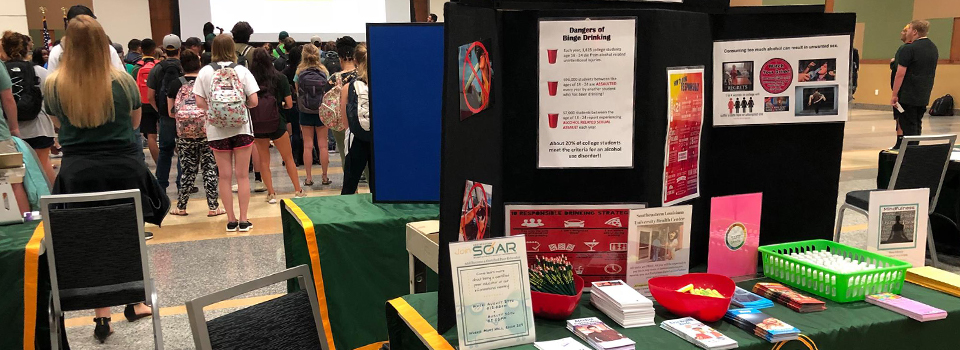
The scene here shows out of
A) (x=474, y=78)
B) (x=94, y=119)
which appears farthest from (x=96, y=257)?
(x=474, y=78)

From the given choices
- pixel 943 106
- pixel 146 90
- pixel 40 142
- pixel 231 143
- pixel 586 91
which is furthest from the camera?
pixel 943 106

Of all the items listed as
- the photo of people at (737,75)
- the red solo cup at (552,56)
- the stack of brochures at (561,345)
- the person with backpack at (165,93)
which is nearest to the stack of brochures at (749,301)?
the stack of brochures at (561,345)

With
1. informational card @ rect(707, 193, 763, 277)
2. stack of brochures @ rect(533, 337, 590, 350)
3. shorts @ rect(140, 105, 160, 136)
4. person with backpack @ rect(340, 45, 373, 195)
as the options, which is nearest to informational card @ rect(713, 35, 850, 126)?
informational card @ rect(707, 193, 763, 277)

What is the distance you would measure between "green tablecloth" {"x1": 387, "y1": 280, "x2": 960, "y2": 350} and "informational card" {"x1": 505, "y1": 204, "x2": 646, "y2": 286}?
0.33ft

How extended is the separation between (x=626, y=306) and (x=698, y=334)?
0.17 m

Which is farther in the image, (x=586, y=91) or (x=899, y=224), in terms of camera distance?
(x=899, y=224)

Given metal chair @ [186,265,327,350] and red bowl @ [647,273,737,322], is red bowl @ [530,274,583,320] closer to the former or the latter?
red bowl @ [647,273,737,322]

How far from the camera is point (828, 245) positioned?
2.14 m

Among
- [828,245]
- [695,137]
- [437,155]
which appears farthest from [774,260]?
[437,155]

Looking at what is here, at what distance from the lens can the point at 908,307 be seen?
1.76 meters

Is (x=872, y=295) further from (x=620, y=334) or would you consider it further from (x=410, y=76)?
(x=410, y=76)

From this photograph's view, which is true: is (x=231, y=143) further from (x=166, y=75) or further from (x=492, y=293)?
(x=492, y=293)

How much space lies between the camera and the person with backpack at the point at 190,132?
15.9ft

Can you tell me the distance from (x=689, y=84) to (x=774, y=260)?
566 mm
